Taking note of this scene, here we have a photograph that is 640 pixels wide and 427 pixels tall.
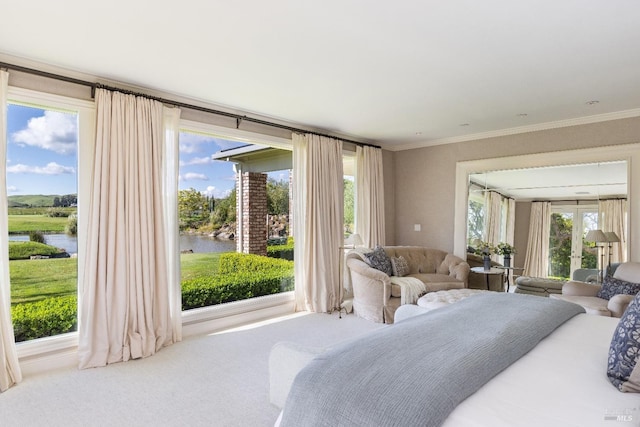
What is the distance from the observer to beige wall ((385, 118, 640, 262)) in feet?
15.3

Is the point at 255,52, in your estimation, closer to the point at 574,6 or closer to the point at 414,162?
the point at 574,6

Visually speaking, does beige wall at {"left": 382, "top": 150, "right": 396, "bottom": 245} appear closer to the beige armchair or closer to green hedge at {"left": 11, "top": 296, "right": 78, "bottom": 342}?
the beige armchair

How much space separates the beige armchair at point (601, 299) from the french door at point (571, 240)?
12.5 inches

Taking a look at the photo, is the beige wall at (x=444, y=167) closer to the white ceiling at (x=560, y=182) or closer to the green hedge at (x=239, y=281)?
the white ceiling at (x=560, y=182)

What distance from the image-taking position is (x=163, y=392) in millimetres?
2840

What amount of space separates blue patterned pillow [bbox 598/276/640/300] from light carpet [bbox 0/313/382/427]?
3152 millimetres

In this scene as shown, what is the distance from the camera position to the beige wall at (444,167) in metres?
4.68

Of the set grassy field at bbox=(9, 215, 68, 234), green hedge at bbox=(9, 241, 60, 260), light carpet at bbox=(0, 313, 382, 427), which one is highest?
grassy field at bbox=(9, 215, 68, 234)

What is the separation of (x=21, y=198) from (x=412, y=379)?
147 inches

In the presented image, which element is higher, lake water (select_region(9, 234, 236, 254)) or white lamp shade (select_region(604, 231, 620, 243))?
white lamp shade (select_region(604, 231, 620, 243))

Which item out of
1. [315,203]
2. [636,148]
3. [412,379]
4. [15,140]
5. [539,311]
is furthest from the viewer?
[315,203]

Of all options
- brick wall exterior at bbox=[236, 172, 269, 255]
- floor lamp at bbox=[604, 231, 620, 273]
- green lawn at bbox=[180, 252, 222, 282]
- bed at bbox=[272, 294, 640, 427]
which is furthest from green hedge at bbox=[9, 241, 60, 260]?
floor lamp at bbox=[604, 231, 620, 273]

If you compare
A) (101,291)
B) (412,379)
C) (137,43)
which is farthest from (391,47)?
(101,291)

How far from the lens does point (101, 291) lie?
11.0ft
